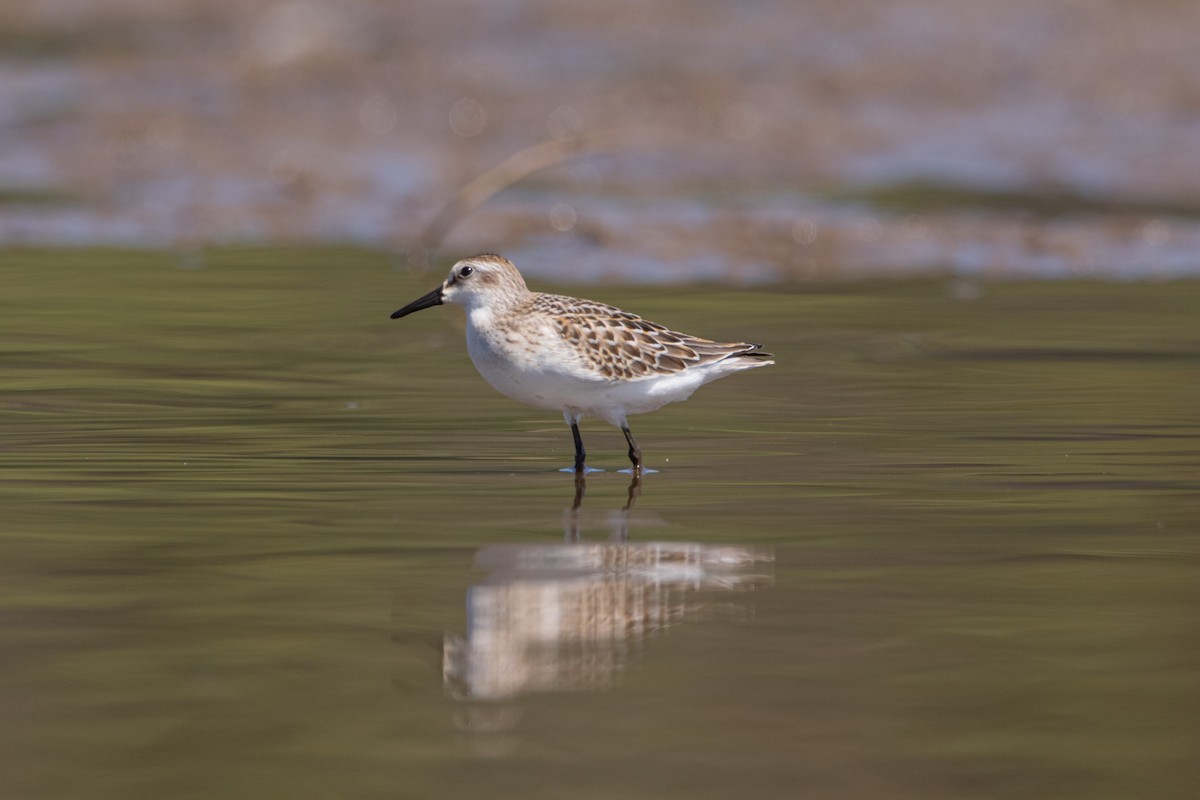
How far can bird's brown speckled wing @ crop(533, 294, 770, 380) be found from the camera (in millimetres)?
9750

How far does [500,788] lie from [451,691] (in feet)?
2.88

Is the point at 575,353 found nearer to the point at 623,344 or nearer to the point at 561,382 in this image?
the point at 561,382

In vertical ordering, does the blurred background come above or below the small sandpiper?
above

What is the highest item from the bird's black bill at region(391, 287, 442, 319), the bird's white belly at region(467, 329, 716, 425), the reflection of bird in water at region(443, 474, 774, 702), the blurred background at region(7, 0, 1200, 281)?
the blurred background at region(7, 0, 1200, 281)

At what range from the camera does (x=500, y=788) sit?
5.30 metres

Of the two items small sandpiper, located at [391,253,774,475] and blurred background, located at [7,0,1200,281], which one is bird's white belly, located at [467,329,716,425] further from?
blurred background, located at [7,0,1200,281]

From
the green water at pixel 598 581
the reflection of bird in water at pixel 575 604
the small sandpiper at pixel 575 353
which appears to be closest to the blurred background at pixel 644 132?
the green water at pixel 598 581

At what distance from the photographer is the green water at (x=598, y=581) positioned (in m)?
5.61

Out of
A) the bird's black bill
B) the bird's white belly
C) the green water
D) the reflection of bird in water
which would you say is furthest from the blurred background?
the reflection of bird in water

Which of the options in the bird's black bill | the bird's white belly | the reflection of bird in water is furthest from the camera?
the bird's black bill

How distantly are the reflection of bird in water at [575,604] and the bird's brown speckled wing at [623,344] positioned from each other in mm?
1527

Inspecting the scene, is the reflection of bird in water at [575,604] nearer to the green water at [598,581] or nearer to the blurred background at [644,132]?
the green water at [598,581]

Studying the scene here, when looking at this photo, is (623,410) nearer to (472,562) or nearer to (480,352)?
(480,352)

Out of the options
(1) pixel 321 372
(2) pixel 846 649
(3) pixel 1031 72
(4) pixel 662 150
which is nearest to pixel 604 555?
(2) pixel 846 649
